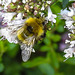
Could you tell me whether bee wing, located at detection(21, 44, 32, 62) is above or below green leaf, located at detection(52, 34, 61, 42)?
above

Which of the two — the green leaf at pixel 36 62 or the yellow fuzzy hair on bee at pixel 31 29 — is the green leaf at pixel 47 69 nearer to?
the green leaf at pixel 36 62

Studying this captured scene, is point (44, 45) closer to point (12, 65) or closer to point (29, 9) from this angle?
point (12, 65)

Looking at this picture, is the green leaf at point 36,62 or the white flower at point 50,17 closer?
the white flower at point 50,17

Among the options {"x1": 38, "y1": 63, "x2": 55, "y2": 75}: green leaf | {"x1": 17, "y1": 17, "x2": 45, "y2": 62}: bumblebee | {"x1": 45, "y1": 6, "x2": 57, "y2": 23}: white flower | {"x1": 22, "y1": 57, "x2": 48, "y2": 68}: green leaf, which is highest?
{"x1": 45, "y1": 6, "x2": 57, "y2": 23}: white flower

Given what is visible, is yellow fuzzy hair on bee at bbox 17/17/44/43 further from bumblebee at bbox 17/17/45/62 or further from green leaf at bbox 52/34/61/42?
green leaf at bbox 52/34/61/42

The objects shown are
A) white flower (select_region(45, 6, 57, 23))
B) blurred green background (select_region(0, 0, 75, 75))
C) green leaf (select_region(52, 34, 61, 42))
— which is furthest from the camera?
green leaf (select_region(52, 34, 61, 42))

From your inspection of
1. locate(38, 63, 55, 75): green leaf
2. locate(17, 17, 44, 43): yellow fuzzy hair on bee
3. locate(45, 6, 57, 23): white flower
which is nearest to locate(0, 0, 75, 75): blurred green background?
locate(38, 63, 55, 75): green leaf

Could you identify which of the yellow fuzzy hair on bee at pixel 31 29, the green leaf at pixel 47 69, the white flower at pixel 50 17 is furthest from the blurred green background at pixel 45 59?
the yellow fuzzy hair on bee at pixel 31 29

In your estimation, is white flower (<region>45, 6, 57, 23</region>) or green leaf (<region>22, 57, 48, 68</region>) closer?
white flower (<region>45, 6, 57, 23</region>)
